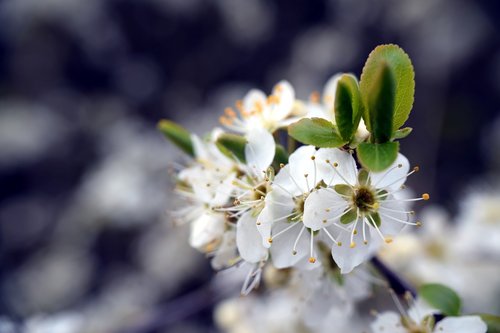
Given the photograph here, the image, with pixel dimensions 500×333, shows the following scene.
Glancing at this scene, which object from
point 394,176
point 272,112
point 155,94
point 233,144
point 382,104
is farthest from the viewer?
point 155,94

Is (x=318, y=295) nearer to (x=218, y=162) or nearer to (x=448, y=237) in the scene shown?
(x=218, y=162)

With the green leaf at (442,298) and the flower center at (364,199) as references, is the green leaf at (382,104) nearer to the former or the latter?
the flower center at (364,199)

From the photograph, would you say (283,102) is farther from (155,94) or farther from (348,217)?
(155,94)

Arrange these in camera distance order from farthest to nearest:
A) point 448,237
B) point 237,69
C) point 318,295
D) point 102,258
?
point 237,69 → point 102,258 → point 448,237 → point 318,295

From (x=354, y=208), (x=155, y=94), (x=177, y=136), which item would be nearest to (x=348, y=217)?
(x=354, y=208)

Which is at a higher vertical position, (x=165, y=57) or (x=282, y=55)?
(x=165, y=57)

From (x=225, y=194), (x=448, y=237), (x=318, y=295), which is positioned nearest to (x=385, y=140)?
(x=225, y=194)
